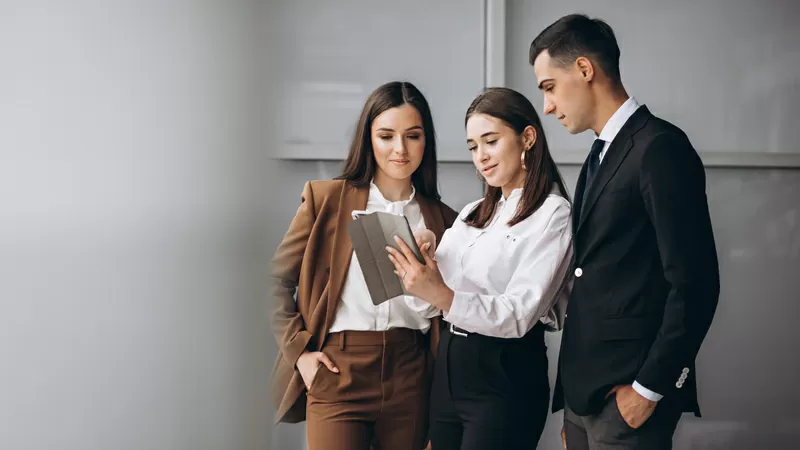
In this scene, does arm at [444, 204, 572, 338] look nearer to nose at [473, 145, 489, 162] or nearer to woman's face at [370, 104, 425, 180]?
nose at [473, 145, 489, 162]

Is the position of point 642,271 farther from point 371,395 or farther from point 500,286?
point 371,395

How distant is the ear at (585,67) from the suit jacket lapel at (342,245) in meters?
0.59

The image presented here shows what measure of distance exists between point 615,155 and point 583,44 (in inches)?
8.7

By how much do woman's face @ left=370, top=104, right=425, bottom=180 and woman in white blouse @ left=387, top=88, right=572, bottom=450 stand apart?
15cm

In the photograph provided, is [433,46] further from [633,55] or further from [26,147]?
[26,147]

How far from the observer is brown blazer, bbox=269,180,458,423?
5.25 ft

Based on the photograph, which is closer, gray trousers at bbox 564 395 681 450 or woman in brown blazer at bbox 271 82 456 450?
gray trousers at bbox 564 395 681 450

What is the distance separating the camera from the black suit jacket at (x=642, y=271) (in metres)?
1.14

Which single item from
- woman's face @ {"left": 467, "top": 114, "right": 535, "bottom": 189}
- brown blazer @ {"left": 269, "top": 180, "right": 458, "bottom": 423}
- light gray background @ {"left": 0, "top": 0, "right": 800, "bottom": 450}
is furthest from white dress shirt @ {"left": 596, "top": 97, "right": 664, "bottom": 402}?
light gray background @ {"left": 0, "top": 0, "right": 800, "bottom": 450}

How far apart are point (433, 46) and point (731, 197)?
1.14m

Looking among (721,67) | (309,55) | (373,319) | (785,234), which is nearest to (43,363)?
(373,319)

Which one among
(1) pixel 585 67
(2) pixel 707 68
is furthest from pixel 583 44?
(2) pixel 707 68

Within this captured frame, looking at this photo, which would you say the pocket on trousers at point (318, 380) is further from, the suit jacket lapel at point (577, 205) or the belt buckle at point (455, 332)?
the suit jacket lapel at point (577, 205)

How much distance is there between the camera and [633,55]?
7.30ft
